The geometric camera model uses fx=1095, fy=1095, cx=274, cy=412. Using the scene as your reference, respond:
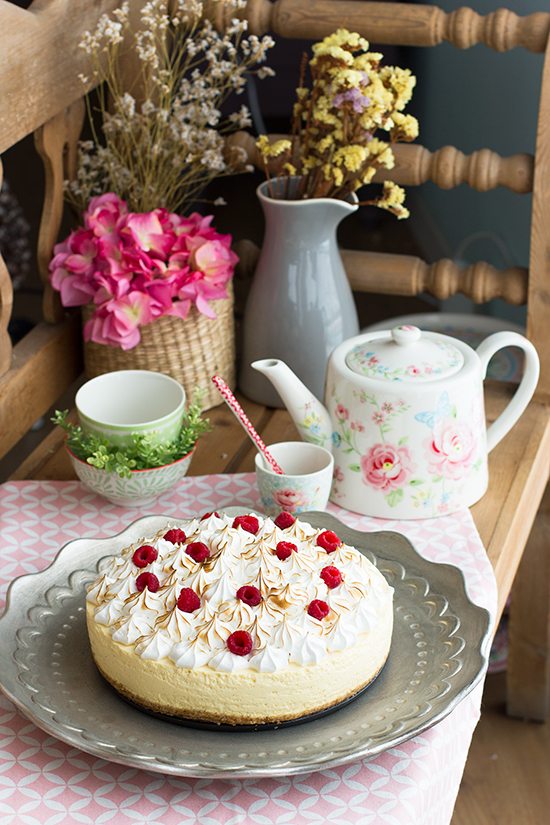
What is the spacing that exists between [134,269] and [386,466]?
39 cm

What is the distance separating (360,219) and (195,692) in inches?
Answer: 75.2

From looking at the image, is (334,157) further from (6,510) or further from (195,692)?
(195,692)

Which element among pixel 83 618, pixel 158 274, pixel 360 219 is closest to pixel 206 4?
pixel 158 274

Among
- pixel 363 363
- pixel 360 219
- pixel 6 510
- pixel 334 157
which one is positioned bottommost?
pixel 360 219

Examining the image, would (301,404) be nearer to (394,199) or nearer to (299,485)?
(299,485)

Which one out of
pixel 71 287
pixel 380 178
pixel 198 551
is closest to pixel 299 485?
pixel 198 551

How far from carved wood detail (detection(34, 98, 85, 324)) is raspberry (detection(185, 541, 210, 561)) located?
0.60 m

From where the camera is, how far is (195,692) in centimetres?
84

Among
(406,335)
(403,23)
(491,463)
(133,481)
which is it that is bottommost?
(491,463)

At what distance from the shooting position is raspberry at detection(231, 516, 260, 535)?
0.97 metres

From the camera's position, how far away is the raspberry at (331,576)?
898mm

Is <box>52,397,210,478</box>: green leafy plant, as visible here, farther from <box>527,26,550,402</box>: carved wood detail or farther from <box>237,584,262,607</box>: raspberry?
<box>527,26,550,402</box>: carved wood detail

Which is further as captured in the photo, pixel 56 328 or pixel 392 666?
pixel 56 328

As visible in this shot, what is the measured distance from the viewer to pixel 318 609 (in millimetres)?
866
